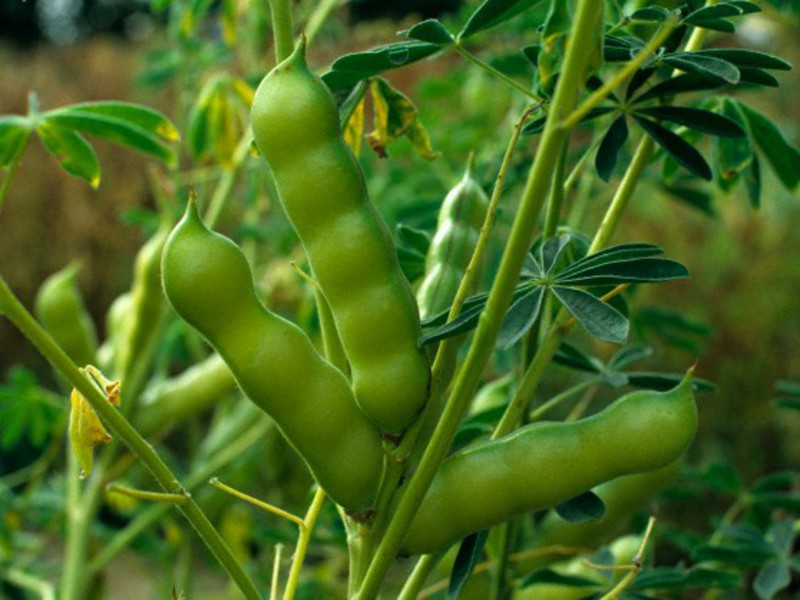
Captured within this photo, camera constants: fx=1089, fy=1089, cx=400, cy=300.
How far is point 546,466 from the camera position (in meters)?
0.69

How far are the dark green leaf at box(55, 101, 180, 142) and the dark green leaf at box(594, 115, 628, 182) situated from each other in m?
0.37

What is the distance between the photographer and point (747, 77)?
784mm

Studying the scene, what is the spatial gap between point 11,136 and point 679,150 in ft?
1.76

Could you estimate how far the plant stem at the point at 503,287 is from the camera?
56cm

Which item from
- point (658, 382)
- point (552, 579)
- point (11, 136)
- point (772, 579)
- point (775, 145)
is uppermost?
point (11, 136)

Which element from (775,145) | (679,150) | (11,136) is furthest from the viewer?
Result: (775,145)

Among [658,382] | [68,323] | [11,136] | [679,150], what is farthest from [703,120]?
[68,323]

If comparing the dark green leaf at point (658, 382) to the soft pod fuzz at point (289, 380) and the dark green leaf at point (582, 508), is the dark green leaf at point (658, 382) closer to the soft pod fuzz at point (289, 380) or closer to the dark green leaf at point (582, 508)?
the dark green leaf at point (582, 508)

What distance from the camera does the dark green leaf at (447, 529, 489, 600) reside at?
0.72m

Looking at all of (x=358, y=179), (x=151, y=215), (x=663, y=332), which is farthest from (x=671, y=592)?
(x=151, y=215)

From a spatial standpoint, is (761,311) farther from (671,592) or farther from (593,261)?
(593,261)

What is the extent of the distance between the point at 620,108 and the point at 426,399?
27 cm

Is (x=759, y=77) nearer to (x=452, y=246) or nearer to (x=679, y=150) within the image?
(x=679, y=150)

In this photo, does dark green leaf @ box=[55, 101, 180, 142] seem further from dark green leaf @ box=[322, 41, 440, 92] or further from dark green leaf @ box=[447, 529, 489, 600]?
dark green leaf @ box=[447, 529, 489, 600]
